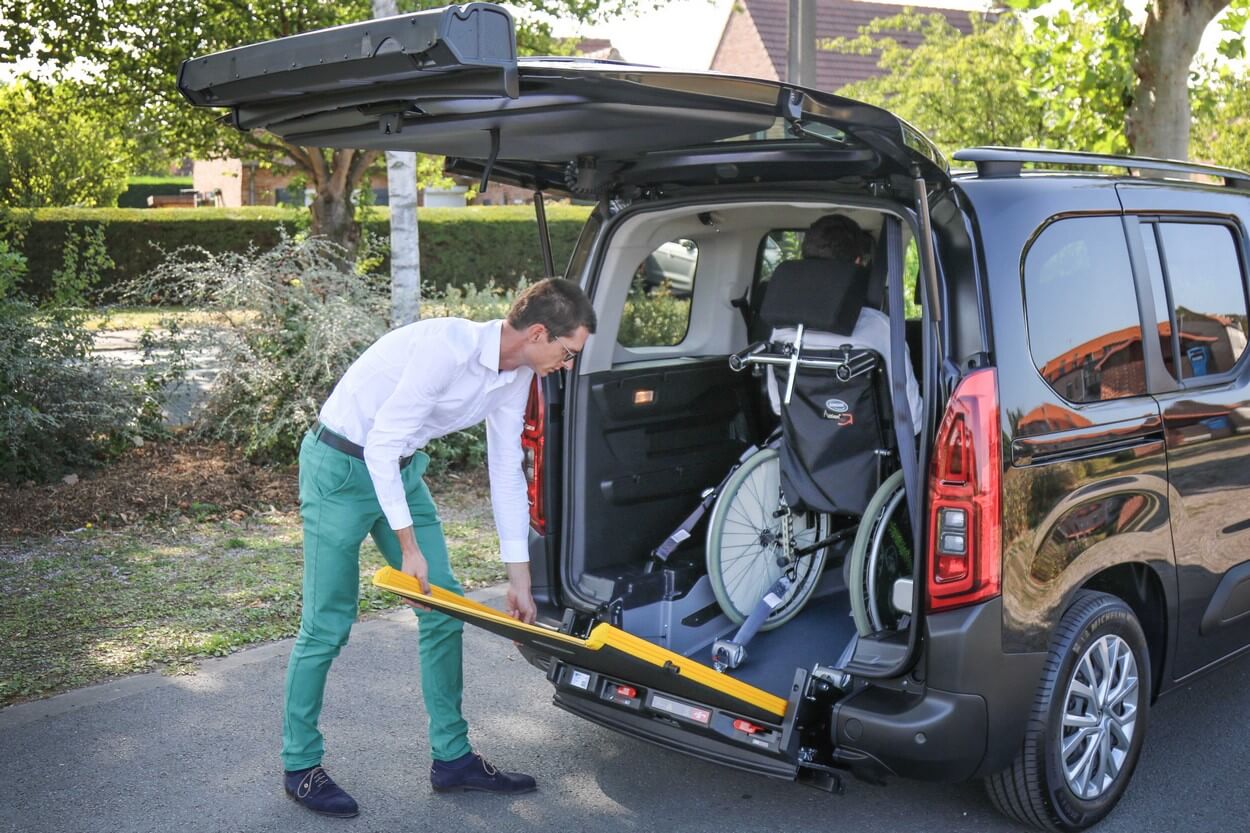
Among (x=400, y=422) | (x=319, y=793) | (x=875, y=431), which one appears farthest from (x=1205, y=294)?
(x=319, y=793)

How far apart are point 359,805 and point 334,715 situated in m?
0.79

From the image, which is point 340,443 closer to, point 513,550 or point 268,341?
point 513,550

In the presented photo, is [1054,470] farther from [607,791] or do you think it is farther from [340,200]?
[340,200]

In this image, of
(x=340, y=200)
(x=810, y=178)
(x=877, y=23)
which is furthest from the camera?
(x=877, y=23)

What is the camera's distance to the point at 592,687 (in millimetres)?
3932

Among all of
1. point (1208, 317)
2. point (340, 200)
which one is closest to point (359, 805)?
point (1208, 317)

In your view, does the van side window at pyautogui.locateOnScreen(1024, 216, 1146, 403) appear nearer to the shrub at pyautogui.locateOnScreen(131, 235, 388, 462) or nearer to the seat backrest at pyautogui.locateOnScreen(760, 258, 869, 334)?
the seat backrest at pyautogui.locateOnScreen(760, 258, 869, 334)

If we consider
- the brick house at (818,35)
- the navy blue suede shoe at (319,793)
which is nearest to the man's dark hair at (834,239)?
the navy blue suede shoe at (319,793)

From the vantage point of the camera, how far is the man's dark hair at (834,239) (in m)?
4.59

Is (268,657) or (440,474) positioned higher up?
(440,474)

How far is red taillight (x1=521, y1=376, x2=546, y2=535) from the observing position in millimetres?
4363

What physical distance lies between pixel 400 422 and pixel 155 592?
303cm

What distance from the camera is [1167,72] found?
32.7 feet

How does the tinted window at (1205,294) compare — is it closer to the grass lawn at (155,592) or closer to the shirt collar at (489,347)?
the shirt collar at (489,347)
